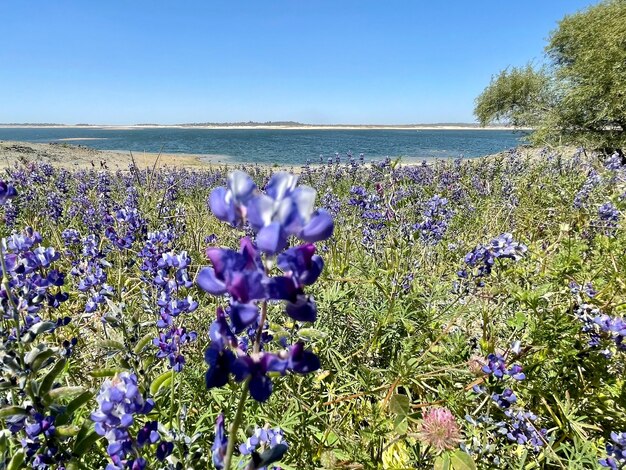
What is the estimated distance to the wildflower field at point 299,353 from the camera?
720mm

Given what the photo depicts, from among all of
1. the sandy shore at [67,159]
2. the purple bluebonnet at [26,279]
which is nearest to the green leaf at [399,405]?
the purple bluebonnet at [26,279]

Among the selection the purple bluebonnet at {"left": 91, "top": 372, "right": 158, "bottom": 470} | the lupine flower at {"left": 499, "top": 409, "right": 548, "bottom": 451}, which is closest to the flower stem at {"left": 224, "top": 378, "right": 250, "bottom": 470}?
the purple bluebonnet at {"left": 91, "top": 372, "right": 158, "bottom": 470}

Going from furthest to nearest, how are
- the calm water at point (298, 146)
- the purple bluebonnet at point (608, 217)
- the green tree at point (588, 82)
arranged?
1. the calm water at point (298, 146)
2. the green tree at point (588, 82)
3. the purple bluebonnet at point (608, 217)

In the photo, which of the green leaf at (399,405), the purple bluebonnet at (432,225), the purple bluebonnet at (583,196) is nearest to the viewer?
the green leaf at (399,405)

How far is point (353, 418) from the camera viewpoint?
78.9 inches

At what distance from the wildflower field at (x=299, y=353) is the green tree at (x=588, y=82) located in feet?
46.4

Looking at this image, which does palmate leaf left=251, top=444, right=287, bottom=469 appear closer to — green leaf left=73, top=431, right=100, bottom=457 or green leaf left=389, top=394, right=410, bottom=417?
green leaf left=73, top=431, right=100, bottom=457

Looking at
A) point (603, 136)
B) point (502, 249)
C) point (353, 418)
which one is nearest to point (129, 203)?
point (353, 418)

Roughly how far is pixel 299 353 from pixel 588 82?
61.9 ft

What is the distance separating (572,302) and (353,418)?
1.24 m

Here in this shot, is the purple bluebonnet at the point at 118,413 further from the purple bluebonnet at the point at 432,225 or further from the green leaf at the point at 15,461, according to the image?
the purple bluebonnet at the point at 432,225

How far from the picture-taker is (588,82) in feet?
50.4

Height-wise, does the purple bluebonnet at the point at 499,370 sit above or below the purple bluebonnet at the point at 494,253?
below

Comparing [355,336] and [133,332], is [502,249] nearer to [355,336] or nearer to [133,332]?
[355,336]
